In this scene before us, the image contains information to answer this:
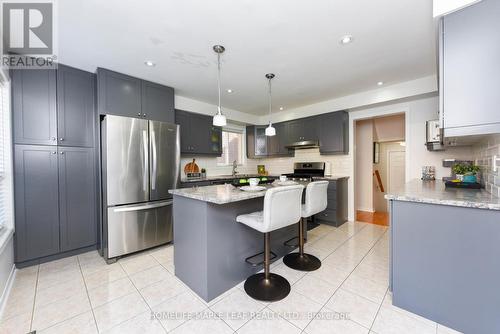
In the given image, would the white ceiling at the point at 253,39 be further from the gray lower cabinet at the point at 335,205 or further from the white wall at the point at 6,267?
the white wall at the point at 6,267

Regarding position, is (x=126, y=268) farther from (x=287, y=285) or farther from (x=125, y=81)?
(x=125, y=81)

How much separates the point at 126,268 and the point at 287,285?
6.29 feet

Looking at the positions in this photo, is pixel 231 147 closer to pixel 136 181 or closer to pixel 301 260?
pixel 136 181

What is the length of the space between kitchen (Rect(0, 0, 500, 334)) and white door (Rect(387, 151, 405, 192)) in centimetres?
177

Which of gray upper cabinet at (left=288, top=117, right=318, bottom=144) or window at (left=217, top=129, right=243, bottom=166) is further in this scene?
window at (left=217, top=129, right=243, bottom=166)

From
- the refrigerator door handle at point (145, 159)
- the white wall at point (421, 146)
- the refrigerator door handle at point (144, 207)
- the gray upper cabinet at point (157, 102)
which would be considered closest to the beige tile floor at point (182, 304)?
the refrigerator door handle at point (144, 207)

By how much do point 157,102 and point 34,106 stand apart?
55.3 inches

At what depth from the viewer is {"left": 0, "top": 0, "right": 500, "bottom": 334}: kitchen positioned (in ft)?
4.70

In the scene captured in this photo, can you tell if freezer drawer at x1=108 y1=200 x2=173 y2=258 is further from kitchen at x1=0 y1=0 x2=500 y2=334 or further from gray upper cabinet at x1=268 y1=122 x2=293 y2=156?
gray upper cabinet at x1=268 y1=122 x2=293 y2=156

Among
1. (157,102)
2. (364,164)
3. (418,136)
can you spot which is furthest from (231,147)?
(418,136)

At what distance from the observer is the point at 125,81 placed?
2.84m

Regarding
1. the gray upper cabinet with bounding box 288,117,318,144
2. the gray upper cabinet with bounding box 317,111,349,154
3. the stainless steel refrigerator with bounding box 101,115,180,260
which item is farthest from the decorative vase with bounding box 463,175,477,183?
the stainless steel refrigerator with bounding box 101,115,180,260

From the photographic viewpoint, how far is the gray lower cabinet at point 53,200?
2332 millimetres

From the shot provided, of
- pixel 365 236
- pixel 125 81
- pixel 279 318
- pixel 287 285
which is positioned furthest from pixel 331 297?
pixel 125 81
